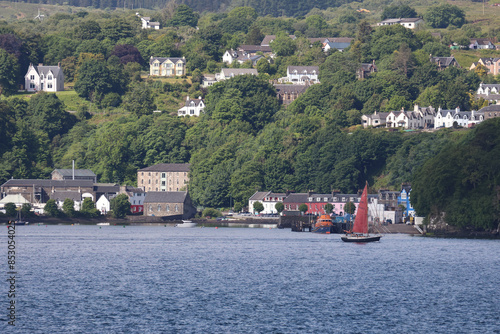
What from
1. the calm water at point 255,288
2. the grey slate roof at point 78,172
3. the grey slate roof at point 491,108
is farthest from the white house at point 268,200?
the calm water at point 255,288

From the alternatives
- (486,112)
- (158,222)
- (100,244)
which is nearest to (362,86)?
(486,112)

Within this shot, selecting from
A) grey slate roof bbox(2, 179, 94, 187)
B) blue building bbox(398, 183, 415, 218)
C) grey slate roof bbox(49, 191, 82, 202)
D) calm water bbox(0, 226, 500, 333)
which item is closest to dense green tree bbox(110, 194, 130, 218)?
grey slate roof bbox(49, 191, 82, 202)

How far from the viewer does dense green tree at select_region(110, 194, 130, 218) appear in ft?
496

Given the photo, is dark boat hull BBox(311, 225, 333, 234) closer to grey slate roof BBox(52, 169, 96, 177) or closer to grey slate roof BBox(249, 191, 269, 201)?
grey slate roof BBox(249, 191, 269, 201)

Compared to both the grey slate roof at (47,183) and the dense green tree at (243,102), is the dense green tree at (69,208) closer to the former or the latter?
the grey slate roof at (47,183)

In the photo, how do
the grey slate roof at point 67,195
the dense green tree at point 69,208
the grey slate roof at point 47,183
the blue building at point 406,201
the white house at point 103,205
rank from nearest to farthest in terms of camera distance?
the blue building at point 406,201 < the dense green tree at point 69,208 < the white house at point 103,205 < the grey slate roof at point 67,195 < the grey slate roof at point 47,183

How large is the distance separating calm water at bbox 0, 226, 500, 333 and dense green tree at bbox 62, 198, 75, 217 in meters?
50.1

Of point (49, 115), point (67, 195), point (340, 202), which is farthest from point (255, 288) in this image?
point (49, 115)

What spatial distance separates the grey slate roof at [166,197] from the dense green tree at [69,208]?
13.1 metres

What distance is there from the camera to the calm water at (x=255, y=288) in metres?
48.7

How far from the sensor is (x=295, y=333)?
46.4m

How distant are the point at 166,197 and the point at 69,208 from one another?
55.5ft

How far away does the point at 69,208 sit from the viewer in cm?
15038

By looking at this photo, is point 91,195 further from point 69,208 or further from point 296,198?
point 296,198
